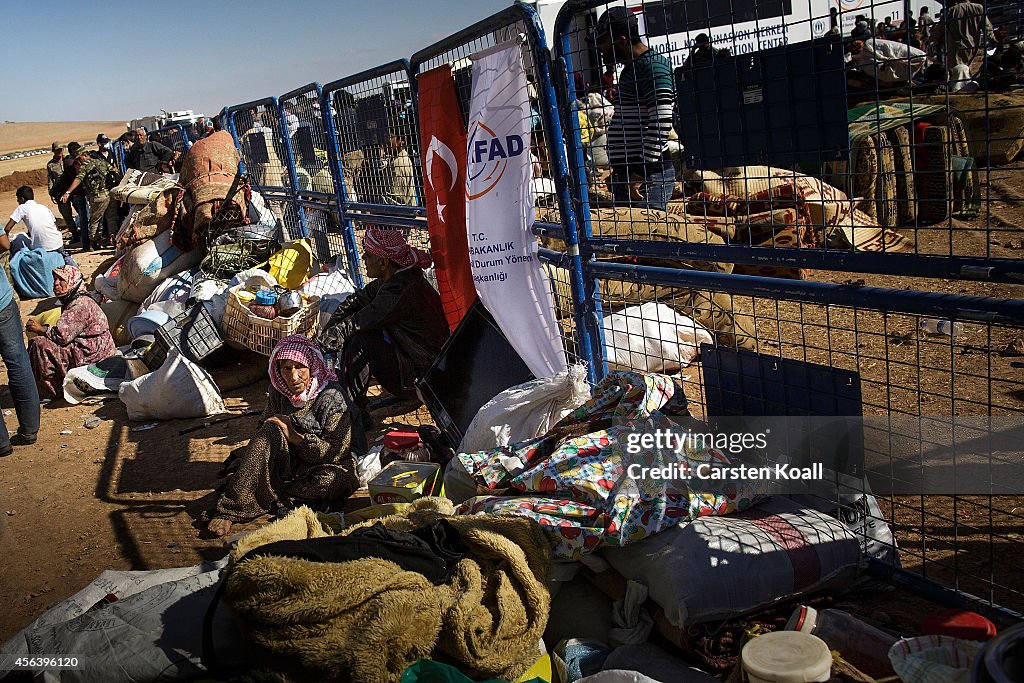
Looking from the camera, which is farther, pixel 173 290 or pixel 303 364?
pixel 173 290

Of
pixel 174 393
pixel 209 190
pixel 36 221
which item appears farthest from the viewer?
pixel 36 221

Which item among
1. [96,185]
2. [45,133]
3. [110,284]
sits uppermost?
[45,133]

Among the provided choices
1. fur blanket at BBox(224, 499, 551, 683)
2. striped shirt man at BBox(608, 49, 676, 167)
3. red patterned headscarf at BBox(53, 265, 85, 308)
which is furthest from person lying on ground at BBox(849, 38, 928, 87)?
red patterned headscarf at BBox(53, 265, 85, 308)

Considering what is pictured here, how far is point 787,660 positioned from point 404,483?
2.08 m

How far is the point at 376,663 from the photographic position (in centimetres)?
223

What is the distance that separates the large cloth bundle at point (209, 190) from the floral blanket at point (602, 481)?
6.19 m

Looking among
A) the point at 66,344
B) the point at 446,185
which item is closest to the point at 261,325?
the point at 66,344

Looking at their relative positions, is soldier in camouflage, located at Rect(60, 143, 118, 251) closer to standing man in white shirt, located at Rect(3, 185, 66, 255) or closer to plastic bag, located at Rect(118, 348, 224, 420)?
standing man in white shirt, located at Rect(3, 185, 66, 255)

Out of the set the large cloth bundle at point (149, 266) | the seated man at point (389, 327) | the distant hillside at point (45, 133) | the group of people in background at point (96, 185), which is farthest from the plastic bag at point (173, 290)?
the distant hillside at point (45, 133)

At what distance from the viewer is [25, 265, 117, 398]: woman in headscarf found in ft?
23.7

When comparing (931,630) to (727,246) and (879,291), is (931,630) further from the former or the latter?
(727,246)

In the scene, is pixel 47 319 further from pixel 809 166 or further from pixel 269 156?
pixel 809 166

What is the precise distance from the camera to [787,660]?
1994 millimetres

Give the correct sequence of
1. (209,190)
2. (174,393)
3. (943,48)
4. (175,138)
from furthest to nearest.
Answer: (175,138) → (209,190) → (174,393) → (943,48)
